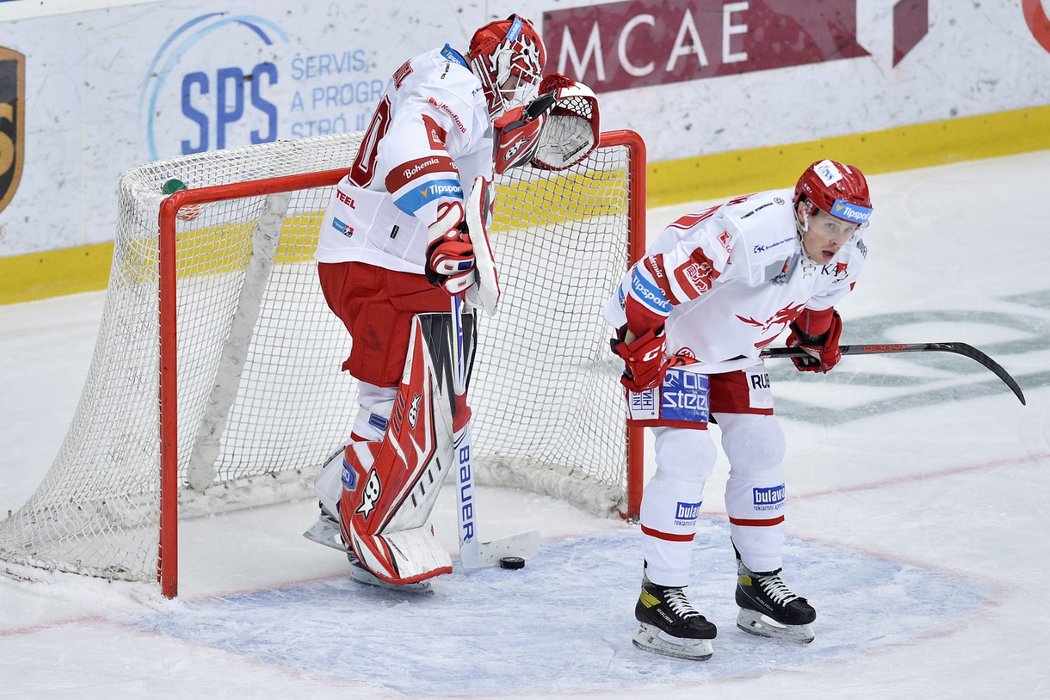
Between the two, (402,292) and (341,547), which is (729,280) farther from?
(341,547)

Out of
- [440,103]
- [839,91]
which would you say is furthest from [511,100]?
Result: [839,91]

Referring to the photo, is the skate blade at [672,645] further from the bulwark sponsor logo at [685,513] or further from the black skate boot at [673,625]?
the bulwark sponsor logo at [685,513]

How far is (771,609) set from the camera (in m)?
3.91

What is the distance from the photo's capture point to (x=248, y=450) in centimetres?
491

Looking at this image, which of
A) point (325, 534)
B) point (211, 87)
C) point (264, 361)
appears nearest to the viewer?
point (325, 534)

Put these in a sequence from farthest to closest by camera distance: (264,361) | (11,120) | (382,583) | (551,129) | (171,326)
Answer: (11,120) → (264,361) → (551,129) → (382,583) → (171,326)

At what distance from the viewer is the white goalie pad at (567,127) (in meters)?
4.45

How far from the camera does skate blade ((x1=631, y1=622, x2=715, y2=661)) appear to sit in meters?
3.80

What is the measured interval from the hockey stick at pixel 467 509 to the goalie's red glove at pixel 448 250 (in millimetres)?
219

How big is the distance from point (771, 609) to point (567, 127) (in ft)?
4.26

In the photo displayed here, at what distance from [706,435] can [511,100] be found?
3.08 feet

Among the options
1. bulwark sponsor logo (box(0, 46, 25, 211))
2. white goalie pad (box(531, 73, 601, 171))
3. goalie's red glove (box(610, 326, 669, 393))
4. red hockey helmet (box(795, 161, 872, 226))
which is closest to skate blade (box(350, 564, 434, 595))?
goalie's red glove (box(610, 326, 669, 393))

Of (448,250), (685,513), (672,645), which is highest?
(448,250)

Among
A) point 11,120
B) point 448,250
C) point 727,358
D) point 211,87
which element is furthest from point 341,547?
point 211,87
